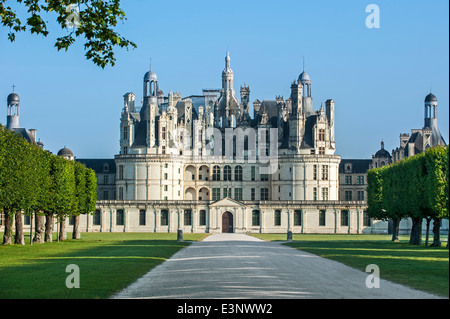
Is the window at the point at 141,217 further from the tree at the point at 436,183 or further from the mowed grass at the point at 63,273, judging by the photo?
the mowed grass at the point at 63,273

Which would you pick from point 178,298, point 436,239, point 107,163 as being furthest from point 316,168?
point 178,298

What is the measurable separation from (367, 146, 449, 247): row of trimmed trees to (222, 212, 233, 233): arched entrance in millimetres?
27592

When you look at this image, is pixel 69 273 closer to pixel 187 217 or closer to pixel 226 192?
pixel 187 217

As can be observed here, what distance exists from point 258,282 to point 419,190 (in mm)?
34698

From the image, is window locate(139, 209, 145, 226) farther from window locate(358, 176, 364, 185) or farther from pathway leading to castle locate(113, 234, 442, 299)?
pathway leading to castle locate(113, 234, 442, 299)

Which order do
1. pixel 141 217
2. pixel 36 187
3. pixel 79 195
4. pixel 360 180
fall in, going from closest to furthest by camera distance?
pixel 36 187 → pixel 79 195 → pixel 141 217 → pixel 360 180

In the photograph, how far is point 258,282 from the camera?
25141mm

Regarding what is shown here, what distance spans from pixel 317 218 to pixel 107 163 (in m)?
35.6

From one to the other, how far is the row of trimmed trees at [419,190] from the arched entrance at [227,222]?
27.6 meters

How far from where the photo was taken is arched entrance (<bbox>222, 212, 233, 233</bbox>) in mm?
95688

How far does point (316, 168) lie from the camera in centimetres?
9962

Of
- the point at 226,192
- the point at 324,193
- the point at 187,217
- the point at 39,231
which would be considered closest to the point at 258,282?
the point at 39,231

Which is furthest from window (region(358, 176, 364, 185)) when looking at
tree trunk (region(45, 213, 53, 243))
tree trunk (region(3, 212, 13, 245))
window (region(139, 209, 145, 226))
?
tree trunk (region(3, 212, 13, 245))
